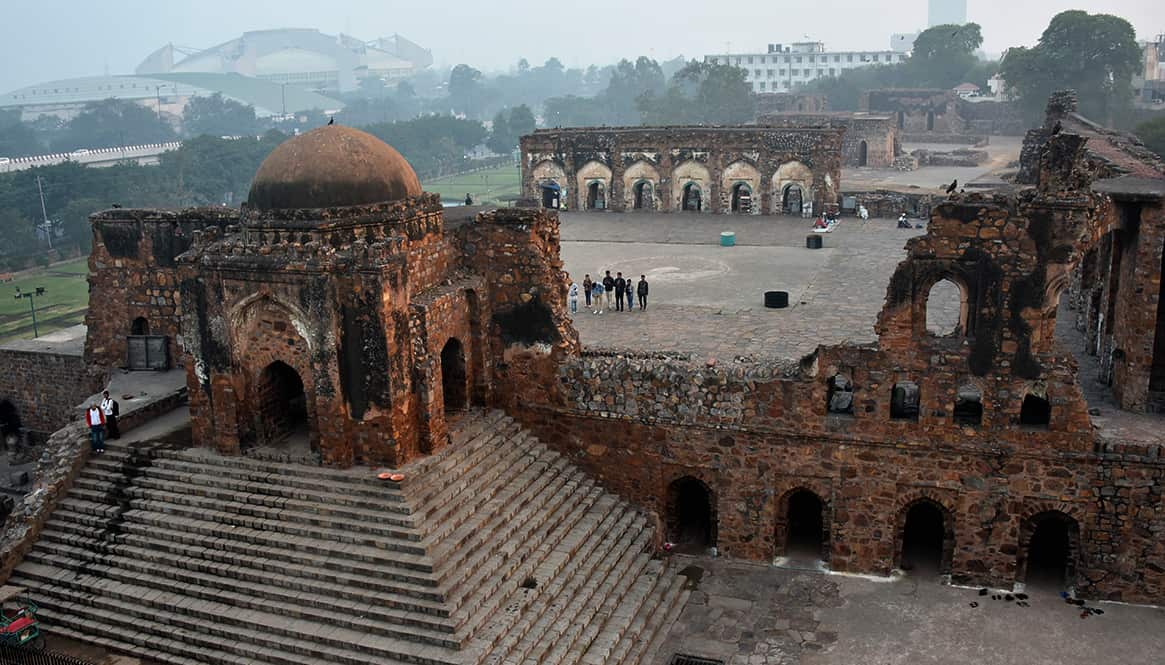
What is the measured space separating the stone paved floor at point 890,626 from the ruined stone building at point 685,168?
19522mm

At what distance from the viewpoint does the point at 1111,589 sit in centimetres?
1423

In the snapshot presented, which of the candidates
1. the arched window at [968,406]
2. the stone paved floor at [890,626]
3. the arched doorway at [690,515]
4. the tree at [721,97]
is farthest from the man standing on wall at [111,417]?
the tree at [721,97]

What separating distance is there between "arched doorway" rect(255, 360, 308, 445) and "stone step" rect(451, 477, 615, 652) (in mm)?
3728

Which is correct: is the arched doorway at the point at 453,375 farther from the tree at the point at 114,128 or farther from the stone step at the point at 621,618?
the tree at the point at 114,128

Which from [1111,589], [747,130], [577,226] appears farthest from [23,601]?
[747,130]

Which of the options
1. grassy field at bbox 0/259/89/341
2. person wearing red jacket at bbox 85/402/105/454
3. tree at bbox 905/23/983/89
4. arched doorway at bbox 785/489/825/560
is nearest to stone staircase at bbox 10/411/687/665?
person wearing red jacket at bbox 85/402/105/454

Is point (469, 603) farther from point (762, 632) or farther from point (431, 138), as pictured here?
point (431, 138)

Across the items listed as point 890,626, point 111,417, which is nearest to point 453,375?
point 111,417

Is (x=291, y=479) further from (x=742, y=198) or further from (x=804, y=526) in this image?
(x=742, y=198)

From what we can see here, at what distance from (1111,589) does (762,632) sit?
5012 mm

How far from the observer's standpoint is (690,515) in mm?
17078

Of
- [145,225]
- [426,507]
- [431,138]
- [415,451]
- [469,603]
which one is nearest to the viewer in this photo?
[469,603]

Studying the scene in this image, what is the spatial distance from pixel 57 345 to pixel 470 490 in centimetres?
1331

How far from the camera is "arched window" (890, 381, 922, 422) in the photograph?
584 inches
